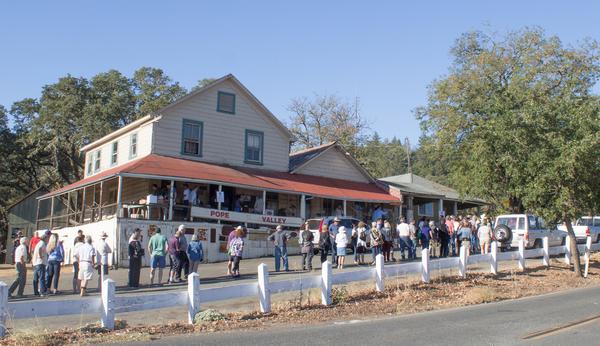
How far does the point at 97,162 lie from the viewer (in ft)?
110

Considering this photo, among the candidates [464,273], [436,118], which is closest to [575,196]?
[464,273]

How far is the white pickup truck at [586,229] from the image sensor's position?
28.9 m

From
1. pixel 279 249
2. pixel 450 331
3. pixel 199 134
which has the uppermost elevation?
pixel 199 134

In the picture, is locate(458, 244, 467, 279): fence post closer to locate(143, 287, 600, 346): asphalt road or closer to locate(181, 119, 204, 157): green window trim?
Answer: locate(143, 287, 600, 346): asphalt road

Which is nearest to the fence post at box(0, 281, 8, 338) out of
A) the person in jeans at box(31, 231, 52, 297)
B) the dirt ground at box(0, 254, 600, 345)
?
the dirt ground at box(0, 254, 600, 345)

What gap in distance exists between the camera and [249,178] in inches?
1091

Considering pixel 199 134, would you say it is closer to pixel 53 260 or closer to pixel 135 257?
pixel 135 257

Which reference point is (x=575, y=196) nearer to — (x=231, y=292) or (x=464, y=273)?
(x=464, y=273)

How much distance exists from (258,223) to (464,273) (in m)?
11.8

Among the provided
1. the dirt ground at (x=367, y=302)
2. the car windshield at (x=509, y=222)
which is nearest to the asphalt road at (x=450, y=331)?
the dirt ground at (x=367, y=302)

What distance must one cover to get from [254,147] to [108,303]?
2146cm

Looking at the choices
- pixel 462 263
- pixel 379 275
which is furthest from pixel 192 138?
pixel 379 275

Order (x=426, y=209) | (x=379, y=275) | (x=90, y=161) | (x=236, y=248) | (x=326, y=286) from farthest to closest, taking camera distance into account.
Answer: (x=426, y=209) → (x=90, y=161) → (x=236, y=248) → (x=379, y=275) → (x=326, y=286)

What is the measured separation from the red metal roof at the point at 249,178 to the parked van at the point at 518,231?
8317 millimetres
